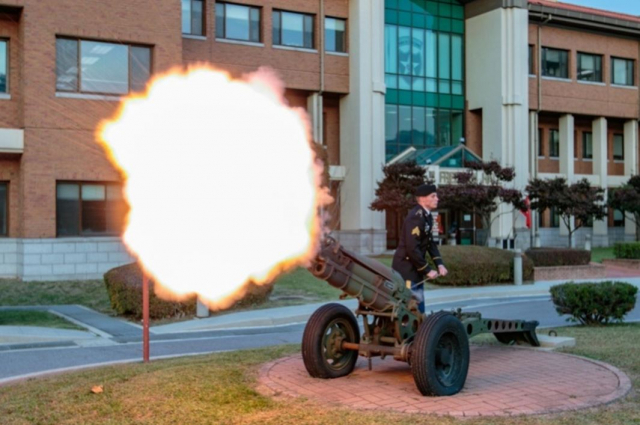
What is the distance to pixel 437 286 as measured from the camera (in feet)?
78.8

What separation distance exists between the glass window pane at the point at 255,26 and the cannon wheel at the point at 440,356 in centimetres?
2590

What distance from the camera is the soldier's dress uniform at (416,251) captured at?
8945 millimetres

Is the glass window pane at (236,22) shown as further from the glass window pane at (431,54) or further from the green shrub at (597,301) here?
the green shrub at (597,301)

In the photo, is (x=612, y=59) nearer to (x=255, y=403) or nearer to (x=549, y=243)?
(x=549, y=243)

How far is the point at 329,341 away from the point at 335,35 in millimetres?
27572

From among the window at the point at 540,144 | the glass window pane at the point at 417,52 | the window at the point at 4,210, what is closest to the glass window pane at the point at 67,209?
the window at the point at 4,210

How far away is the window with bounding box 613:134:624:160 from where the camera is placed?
4766 cm

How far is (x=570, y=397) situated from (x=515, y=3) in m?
34.8

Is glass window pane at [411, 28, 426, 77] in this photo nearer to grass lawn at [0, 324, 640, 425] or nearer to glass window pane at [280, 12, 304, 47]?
glass window pane at [280, 12, 304, 47]

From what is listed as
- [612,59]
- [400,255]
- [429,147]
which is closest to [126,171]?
[400,255]

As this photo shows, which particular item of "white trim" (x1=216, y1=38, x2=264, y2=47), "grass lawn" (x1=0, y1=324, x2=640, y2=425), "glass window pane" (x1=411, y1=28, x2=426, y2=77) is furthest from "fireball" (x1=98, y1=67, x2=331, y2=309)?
"glass window pane" (x1=411, y1=28, x2=426, y2=77)

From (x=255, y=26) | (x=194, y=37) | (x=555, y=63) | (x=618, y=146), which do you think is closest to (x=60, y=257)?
(x=194, y=37)

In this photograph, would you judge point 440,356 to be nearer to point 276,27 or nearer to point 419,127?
point 276,27

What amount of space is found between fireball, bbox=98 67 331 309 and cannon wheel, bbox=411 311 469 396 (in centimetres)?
144
